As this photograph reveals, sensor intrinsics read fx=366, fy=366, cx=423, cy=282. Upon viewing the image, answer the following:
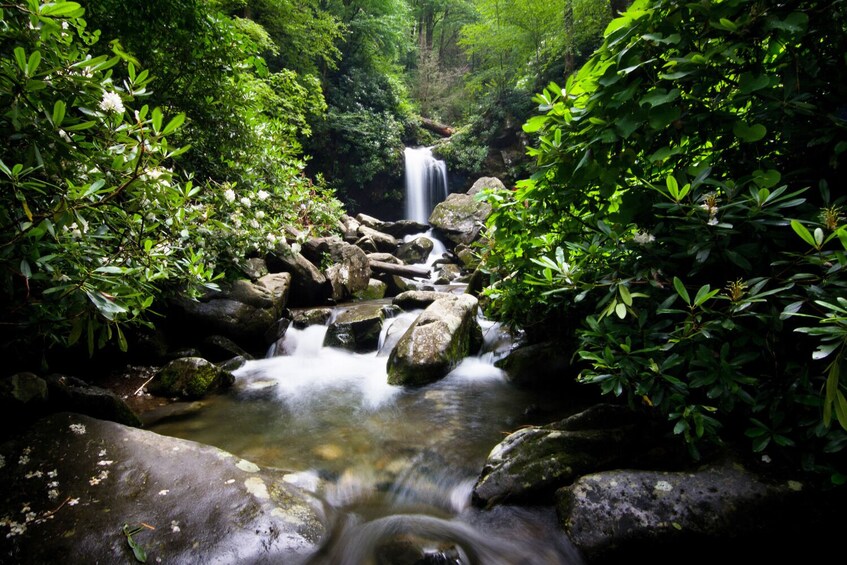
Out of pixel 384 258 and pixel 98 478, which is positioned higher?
pixel 98 478

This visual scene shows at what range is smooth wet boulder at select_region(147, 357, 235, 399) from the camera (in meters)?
4.59

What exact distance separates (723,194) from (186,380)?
18.3 ft

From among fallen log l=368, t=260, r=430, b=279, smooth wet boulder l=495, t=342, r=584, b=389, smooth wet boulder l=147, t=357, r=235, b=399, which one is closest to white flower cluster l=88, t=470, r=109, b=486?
smooth wet boulder l=147, t=357, r=235, b=399

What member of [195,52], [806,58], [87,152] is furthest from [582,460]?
[195,52]

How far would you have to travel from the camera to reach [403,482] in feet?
10.3

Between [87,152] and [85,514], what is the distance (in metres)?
2.07

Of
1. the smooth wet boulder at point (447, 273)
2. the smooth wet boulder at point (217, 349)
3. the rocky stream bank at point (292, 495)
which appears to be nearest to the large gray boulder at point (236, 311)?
the smooth wet boulder at point (217, 349)

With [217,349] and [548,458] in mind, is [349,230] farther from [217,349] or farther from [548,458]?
[548,458]

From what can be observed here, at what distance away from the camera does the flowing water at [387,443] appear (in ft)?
7.79

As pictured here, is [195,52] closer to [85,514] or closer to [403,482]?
[85,514]

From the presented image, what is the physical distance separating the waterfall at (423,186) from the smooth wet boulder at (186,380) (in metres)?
14.1

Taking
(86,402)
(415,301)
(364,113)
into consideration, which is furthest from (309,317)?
(364,113)

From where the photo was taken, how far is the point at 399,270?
1066 cm

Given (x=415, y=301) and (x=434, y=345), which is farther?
(x=415, y=301)
